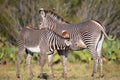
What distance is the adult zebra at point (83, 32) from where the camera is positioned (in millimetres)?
12898

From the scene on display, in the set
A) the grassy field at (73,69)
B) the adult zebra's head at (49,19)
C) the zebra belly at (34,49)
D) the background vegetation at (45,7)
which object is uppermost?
the background vegetation at (45,7)

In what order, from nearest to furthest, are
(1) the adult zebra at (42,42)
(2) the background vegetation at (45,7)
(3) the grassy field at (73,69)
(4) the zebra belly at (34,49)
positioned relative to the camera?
(1) the adult zebra at (42,42) → (4) the zebra belly at (34,49) → (3) the grassy field at (73,69) → (2) the background vegetation at (45,7)

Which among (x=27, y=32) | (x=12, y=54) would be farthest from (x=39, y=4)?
(x=27, y=32)

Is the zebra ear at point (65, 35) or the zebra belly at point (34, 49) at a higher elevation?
the zebra ear at point (65, 35)

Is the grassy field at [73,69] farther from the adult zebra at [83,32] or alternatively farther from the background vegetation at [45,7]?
the background vegetation at [45,7]

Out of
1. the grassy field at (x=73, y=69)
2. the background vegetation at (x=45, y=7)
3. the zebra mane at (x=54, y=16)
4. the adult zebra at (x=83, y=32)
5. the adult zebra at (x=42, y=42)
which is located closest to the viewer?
the adult zebra at (x=42, y=42)

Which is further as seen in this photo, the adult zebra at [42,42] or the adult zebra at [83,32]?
the adult zebra at [83,32]

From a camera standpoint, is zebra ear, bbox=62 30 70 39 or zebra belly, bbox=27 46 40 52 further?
zebra belly, bbox=27 46 40 52

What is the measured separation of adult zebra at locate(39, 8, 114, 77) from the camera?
12898 millimetres

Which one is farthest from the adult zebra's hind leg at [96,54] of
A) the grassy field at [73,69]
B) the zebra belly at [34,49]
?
the zebra belly at [34,49]

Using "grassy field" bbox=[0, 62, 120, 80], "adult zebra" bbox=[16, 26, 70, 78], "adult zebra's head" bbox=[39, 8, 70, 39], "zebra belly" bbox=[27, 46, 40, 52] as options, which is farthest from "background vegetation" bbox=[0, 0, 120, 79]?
"zebra belly" bbox=[27, 46, 40, 52]

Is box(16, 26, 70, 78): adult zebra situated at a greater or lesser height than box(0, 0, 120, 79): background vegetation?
lesser

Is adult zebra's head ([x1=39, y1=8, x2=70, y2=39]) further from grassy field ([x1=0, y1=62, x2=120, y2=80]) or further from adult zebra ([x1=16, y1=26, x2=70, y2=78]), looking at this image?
grassy field ([x1=0, y1=62, x2=120, y2=80])

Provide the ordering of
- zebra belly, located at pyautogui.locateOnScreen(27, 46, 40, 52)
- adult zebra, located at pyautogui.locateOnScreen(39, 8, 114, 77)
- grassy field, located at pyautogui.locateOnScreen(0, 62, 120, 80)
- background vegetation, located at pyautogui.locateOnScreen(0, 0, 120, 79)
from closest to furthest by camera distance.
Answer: zebra belly, located at pyautogui.locateOnScreen(27, 46, 40, 52) → adult zebra, located at pyautogui.locateOnScreen(39, 8, 114, 77) → grassy field, located at pyautogui.locateOnScreen(0, 62, 120, 80) → background vegetation, located at pyautogui.locateOnScreen(0, 0, 120, 79)
